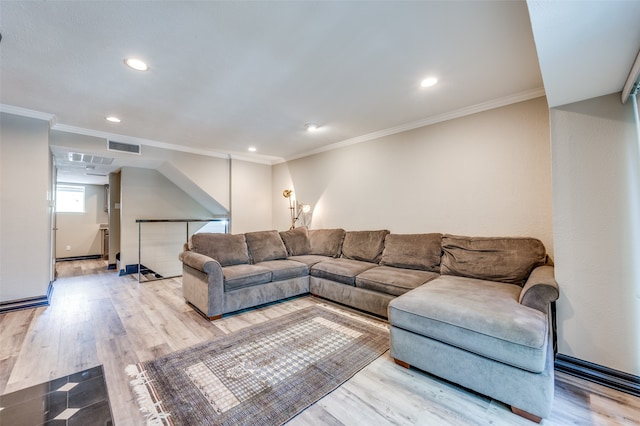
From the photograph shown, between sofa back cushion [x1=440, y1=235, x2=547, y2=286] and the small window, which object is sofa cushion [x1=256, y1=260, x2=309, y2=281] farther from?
the small window

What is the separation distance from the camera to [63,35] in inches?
69.7

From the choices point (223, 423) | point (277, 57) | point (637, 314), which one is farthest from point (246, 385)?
point (637, 314)

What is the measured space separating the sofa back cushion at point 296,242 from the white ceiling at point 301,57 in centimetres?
185

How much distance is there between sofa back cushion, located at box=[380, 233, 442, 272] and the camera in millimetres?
2992

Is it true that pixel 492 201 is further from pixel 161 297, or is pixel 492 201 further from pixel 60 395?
pixel 161 297

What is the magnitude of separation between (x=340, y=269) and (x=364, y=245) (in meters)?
0.67

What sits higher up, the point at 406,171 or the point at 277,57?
the point at 277,57

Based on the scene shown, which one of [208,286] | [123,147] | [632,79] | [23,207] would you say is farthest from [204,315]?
[632,79]

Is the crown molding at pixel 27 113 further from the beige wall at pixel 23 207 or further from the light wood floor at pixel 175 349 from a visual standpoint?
the light wood floor at pixel 175 349

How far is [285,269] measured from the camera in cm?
338

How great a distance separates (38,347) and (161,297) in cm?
139

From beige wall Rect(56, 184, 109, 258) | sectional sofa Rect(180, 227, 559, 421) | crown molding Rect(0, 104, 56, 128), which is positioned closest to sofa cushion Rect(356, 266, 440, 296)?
sectional sofa Rect(180, 227, 559, 421)

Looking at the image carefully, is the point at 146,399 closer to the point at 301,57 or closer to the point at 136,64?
the point at 136,64

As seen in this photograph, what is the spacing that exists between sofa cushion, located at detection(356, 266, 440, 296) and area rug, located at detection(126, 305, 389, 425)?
383mm
